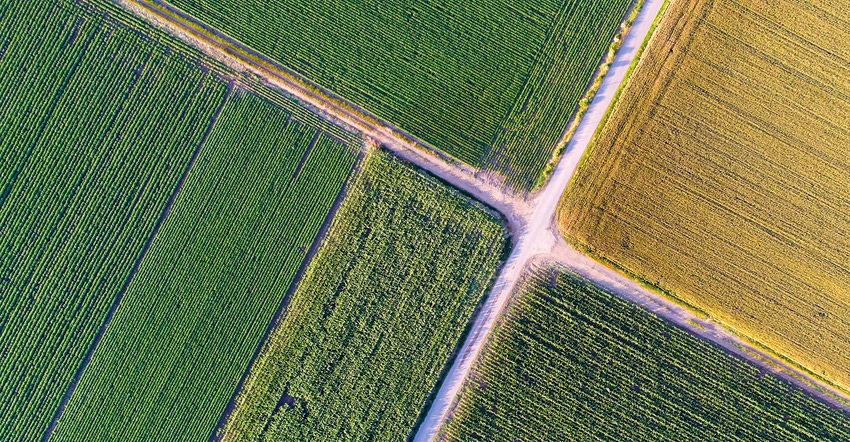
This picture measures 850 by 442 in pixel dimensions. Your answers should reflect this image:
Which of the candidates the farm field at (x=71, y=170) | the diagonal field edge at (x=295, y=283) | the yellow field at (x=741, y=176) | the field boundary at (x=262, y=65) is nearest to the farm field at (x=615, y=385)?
the yellow field at (x=741, y=176)

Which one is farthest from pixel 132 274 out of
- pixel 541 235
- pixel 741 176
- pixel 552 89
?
pixel 741 176

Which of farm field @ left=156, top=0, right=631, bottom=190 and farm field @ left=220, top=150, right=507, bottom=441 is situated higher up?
farm field @ left=156, top=0, right=631, bottom=190

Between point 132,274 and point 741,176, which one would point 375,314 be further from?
point 741,176

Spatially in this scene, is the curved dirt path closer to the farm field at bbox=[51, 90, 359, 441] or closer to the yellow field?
the yellow field

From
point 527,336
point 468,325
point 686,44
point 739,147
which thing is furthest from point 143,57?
point 739,147

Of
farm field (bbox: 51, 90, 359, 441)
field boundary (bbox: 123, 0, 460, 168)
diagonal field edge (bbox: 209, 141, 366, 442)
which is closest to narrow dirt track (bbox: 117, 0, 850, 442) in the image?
field boundary (bbox: 123, 0, 460, 168)

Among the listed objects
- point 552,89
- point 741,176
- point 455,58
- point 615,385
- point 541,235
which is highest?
point 741,176

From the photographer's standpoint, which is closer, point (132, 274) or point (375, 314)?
point (132, 274)
